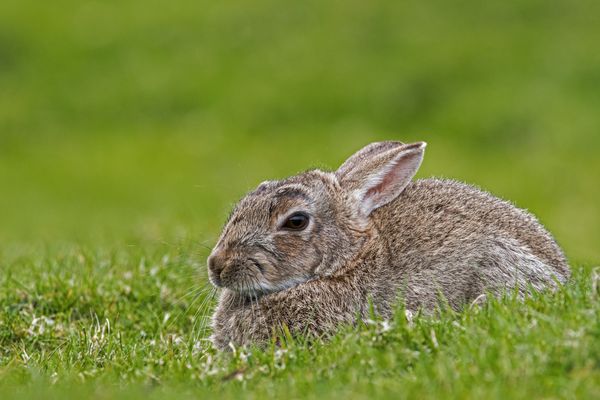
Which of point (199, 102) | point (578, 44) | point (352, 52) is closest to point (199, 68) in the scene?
point (199, 102)

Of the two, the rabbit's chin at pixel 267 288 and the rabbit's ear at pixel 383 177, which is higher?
the rabbit's ear at pixel 383 177

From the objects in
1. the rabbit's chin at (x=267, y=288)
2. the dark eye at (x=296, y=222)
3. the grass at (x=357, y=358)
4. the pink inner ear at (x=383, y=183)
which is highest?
the pink inner ear at (x=383, y=183)

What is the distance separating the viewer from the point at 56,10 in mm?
37281

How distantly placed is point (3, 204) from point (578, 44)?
57.2 ft

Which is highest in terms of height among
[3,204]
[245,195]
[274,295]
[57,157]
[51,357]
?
[57,157]

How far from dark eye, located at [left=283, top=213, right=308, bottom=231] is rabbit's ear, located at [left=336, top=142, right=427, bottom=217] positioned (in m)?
0.58

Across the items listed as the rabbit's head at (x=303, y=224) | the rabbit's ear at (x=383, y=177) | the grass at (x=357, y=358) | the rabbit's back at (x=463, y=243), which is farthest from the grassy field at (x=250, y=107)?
the rabbit's back at (x=463, y=243)

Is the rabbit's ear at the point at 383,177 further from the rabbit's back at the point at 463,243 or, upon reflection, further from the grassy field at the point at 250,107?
the grassy field at the point at 250,107

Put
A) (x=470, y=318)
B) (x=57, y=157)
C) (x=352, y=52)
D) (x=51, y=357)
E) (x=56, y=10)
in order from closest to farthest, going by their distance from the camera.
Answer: (x=470, y=318)
(x=51, y=357)
(x=57, y=157)
(x=352, y=52)
(x=56, y=10)

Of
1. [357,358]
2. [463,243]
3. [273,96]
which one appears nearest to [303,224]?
[463,243]

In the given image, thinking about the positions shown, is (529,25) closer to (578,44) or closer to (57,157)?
(578,44)

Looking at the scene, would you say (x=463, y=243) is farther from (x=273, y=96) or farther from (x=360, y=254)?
(x=273, y=96)

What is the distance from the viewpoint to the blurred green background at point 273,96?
1094 inches

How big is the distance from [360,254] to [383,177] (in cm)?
79
